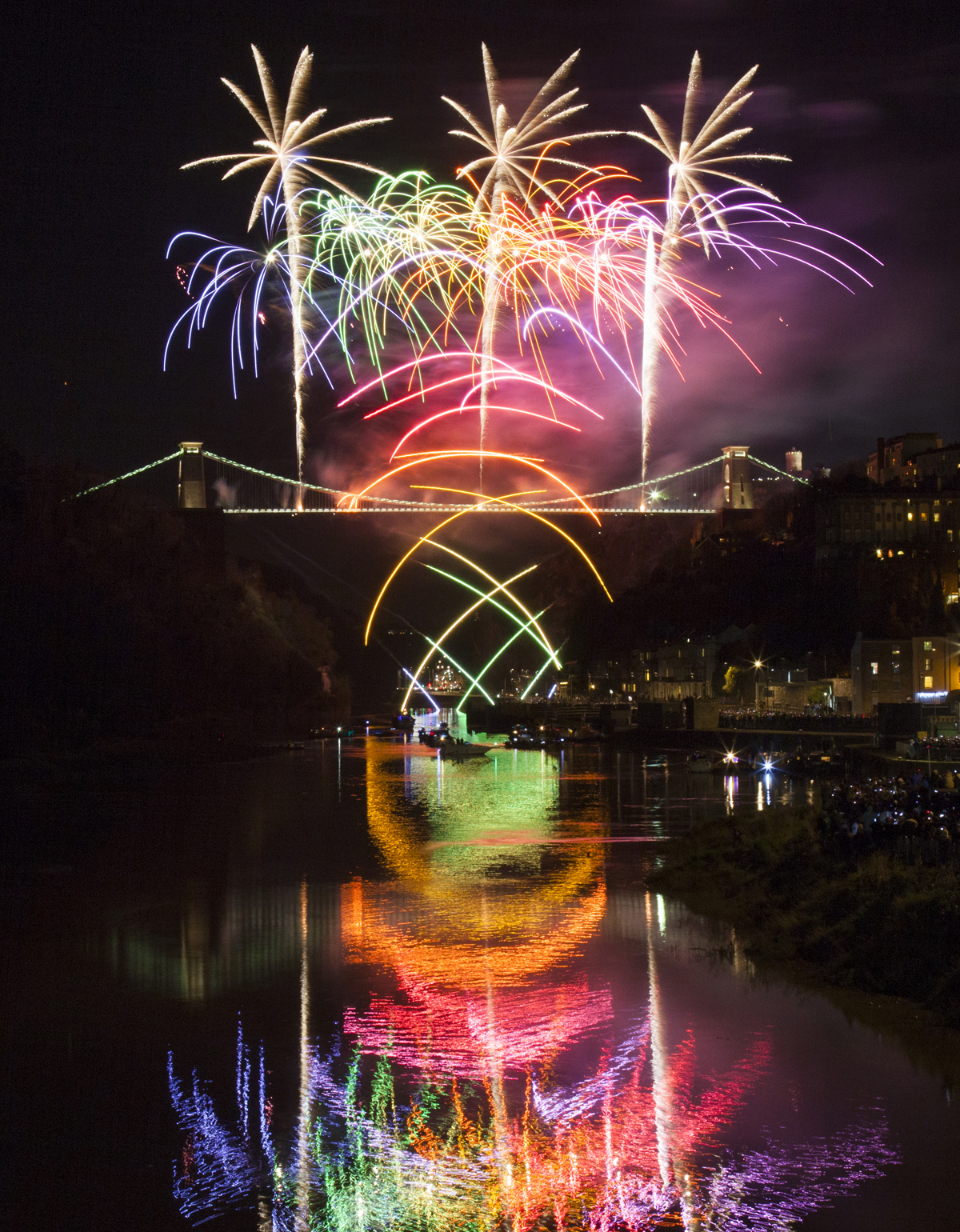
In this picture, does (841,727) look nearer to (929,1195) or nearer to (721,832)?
(721,832)

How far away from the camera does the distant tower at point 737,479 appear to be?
9744cm

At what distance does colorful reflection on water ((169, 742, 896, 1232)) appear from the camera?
649 centimetres

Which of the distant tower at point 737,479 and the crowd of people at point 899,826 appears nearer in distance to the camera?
the crowd of people at point 899,826

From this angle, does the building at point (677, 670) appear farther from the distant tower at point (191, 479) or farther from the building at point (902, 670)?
the distant tower at point (191, 479)

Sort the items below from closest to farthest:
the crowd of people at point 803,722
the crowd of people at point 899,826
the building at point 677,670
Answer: the crowd of people at point 899,826, the crowd of people at point 803,722, the building at point 677,670

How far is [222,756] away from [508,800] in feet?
54.9

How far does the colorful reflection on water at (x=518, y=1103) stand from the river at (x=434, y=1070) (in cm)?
2

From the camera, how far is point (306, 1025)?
397 inches

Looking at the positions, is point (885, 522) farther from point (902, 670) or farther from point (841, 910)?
point (841, 910)

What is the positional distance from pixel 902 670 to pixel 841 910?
48631mm

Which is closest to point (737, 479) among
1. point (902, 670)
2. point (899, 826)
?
point (902, 670)

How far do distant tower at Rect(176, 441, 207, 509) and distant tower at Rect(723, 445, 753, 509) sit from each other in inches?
Answer: 1608

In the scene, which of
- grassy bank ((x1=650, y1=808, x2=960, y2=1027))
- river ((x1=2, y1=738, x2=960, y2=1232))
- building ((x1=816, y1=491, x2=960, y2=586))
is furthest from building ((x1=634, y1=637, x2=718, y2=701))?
river ((x1=2, y1=738, x2=960, y2=1232))

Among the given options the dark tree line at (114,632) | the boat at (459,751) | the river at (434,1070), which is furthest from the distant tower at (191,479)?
the river at (434,1070)
